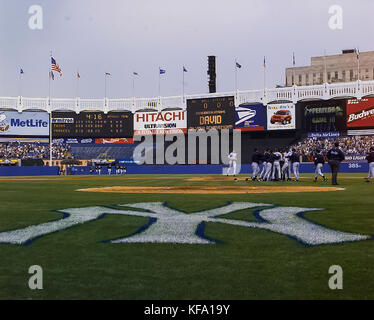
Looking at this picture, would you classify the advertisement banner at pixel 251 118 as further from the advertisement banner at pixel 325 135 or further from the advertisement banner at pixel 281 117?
the advertisement banner at pixel 325 135

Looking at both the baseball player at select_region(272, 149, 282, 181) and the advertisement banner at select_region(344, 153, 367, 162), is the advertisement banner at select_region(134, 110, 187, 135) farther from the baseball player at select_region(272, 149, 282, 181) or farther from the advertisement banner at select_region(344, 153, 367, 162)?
the baseball player at select_region(272, 149, 282, 181)

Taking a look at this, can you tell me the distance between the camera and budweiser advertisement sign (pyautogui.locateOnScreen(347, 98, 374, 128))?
1866 inches

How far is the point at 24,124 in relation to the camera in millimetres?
59969

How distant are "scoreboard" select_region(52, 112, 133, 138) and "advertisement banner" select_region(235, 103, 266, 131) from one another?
53.6 feet

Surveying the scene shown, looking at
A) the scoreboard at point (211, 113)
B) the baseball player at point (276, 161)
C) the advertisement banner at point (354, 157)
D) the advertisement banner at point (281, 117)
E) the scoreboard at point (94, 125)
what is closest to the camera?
the baseball player at point (276, 161)

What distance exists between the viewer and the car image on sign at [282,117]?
50125 mm

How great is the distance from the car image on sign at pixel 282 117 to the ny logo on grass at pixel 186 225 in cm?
4169

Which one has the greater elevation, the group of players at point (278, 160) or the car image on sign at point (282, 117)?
the car image on sign at point (282, 117)

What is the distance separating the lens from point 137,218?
8.27 m

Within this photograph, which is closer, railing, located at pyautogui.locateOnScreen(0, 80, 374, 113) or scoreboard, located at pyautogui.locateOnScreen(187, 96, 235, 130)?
railing, located at pyautogui.locateOnScreen(0, 80, 374, 113)

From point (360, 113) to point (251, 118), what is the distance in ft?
40.6

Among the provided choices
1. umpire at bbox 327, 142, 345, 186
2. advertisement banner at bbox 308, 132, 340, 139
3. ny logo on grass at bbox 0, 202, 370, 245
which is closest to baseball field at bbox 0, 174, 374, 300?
ny logo on grass at bbox 0, 202, 370, 245

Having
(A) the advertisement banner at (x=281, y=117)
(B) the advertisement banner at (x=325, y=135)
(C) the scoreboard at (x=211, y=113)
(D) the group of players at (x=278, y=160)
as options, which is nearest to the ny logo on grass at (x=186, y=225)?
(D) the group of players at (x=278, y=160)
